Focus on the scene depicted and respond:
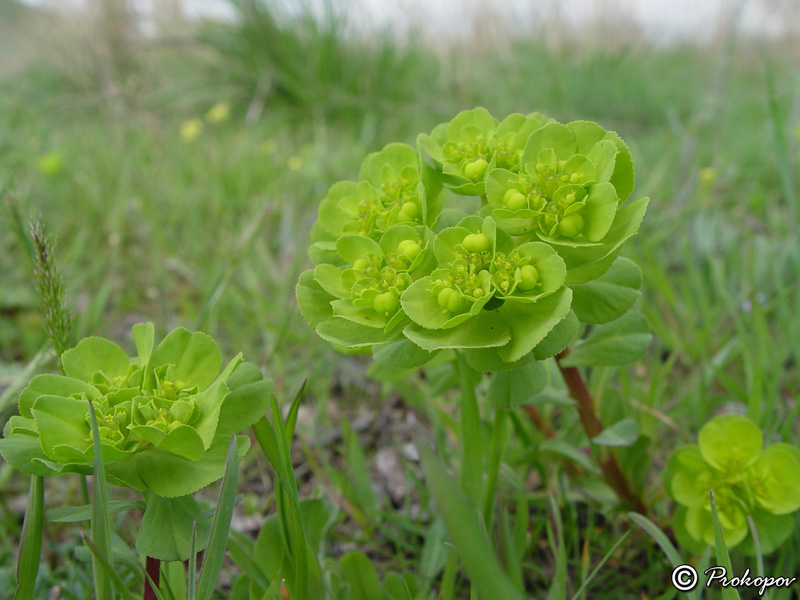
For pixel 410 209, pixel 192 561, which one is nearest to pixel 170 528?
pixel 192 561

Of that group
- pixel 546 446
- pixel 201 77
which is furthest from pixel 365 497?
pixel 201 77

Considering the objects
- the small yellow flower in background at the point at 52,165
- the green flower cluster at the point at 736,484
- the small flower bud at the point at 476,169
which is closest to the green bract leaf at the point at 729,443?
the green flower cluster at the point at 736,484

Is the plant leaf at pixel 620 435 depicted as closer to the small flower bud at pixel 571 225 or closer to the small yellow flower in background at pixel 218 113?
the small flower bud at pixel 571 225

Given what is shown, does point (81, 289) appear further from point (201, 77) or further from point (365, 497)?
point (201, 77)

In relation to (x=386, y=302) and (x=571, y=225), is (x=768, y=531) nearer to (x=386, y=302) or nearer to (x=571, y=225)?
(x=571, y=225)

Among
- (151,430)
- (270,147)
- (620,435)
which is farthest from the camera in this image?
(270,147)

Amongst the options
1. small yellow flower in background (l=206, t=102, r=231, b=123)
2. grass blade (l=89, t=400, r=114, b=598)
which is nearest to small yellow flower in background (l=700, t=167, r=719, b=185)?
grass blade (l=89, t=400, r=114, b=598)
